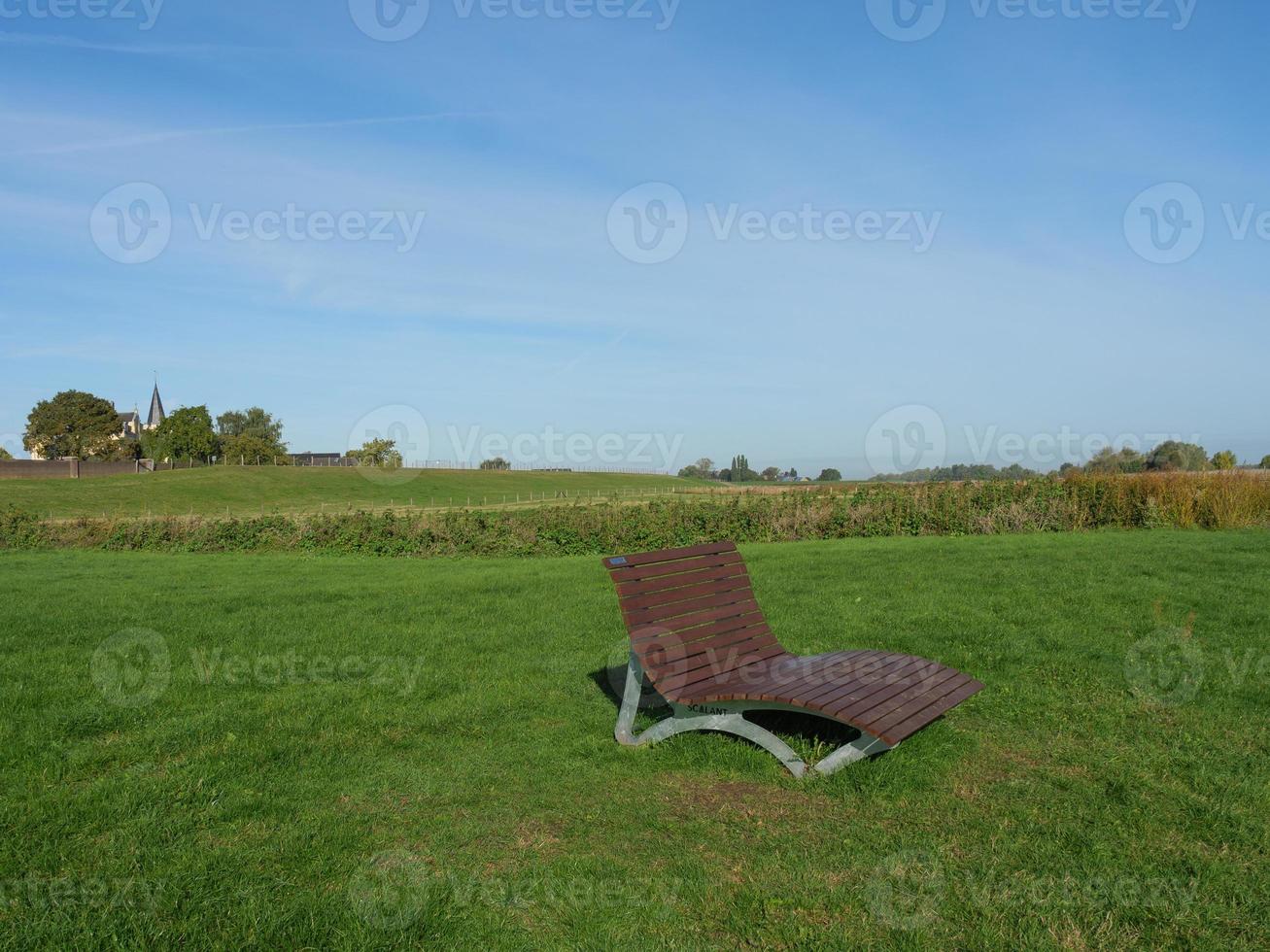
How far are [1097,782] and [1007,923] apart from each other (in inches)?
70.0

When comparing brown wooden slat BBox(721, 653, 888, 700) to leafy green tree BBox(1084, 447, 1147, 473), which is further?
leafy green tree BBox(1084, 447, 1147, 473)

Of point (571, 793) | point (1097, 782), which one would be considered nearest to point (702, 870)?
point (571, 793)

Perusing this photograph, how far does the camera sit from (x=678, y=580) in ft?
19.8

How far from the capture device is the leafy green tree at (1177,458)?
75.9 feet

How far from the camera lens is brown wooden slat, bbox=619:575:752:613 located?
5.62 meters

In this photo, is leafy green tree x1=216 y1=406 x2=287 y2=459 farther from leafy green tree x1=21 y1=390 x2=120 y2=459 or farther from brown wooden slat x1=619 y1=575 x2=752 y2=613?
brown wooden slat x1=619 y1=575 x2=752 y2=613

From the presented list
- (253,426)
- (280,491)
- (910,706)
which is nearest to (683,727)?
(910,706)

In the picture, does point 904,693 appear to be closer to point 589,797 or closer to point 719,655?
point 719,655

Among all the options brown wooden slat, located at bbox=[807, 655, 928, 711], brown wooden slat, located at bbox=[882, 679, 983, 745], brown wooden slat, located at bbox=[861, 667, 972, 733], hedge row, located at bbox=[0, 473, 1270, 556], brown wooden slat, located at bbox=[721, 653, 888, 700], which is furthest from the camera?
hedge row, located at bbox=[0, 473, 1270, 556]

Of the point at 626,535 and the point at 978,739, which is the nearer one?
the point at 978,739

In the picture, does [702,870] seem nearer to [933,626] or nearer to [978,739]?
[978,739]

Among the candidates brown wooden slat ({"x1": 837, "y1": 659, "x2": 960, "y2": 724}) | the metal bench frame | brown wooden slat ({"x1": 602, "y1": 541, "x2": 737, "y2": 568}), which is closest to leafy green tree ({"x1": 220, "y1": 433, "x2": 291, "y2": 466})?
brown wooden slat ({"x1": 602, "y1": 541, "x2": 737, "y2": 568})

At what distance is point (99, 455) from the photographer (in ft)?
312

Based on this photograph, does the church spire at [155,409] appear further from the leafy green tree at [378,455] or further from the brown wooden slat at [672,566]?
the brown wooden slat at [672,566]
